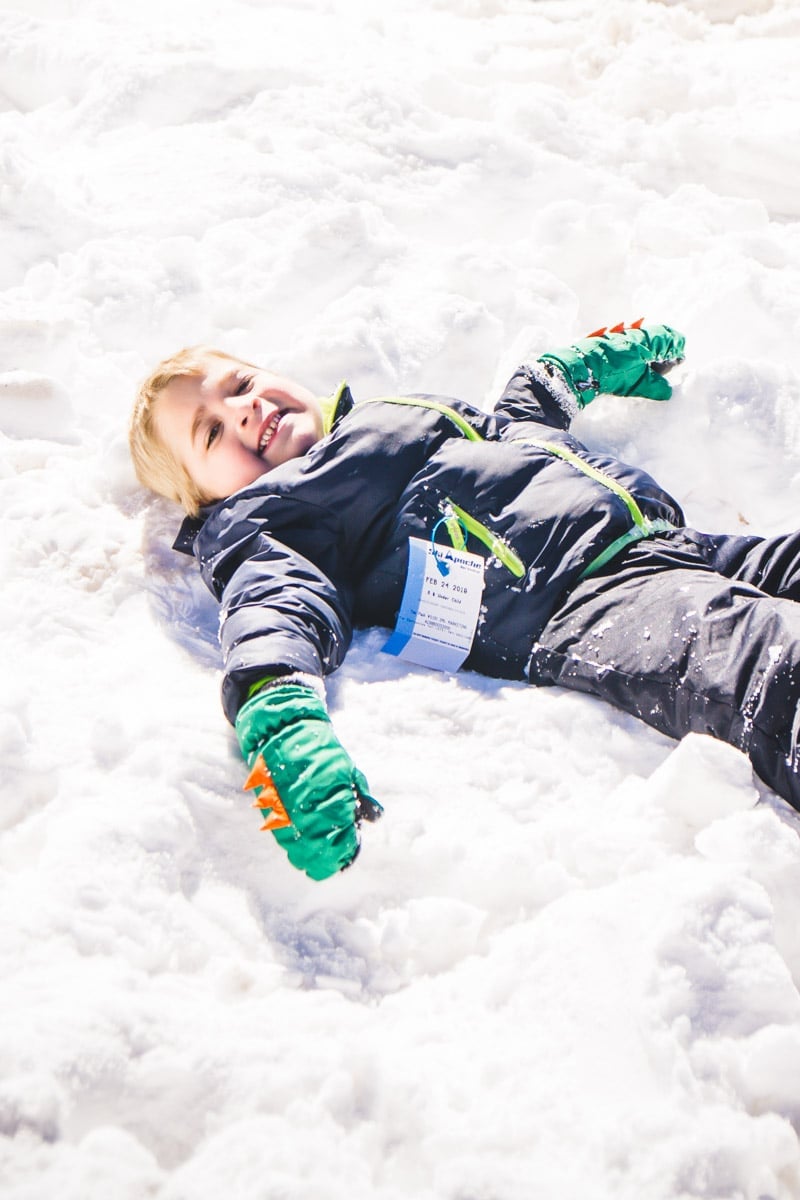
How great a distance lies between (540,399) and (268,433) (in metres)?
0.64

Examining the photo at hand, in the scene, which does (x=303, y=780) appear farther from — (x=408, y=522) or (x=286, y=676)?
(x=408, y=522)

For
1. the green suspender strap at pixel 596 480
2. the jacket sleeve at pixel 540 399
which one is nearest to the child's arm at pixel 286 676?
the green suspender strap at pixel 596 480

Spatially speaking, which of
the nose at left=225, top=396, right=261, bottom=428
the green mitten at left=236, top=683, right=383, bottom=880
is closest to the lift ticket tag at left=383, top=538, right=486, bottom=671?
the green mitten at left=236, top=683, right=383, bottom=880

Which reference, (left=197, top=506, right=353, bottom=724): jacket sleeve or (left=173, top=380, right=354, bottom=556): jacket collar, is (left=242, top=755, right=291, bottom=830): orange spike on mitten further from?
(left=173, top=380, right=354, bottom=556): jacket collar

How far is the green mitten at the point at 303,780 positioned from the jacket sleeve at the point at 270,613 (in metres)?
0.07

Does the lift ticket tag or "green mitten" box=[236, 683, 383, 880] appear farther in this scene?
the lift ticket tag

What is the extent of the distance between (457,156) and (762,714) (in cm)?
239

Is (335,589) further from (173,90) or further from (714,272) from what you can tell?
(173,90)

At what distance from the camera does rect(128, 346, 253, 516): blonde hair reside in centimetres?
191

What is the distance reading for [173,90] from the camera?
124 inches

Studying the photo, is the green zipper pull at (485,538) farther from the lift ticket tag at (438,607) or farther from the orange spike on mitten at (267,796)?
the orange spike on mitten at (267,796)

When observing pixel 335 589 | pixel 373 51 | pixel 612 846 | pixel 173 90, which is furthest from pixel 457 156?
pixel 612 846

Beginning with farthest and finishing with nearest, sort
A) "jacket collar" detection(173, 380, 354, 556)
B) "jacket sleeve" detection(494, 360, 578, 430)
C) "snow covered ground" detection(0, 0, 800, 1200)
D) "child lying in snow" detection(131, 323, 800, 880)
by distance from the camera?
1. "jacket sleeve" detection(494, 360, 578, 430)
2. "jacket collar" detection(173, 380, 354, 556)
3. "child lying in snow" detection(131, 323, 800, 880)
4. "snow covered ground" detection(0, 0, 800, 1200)

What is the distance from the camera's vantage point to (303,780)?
1.22m
